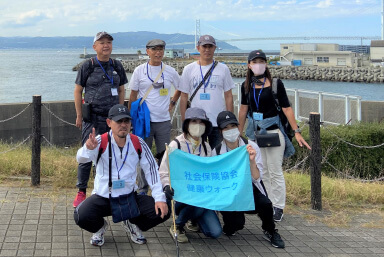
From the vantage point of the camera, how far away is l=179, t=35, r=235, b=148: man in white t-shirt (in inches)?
238

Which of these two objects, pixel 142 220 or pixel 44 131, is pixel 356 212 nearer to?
pixel 142 220

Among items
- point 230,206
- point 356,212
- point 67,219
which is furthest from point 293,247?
point 67,219

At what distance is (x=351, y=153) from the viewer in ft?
35.6

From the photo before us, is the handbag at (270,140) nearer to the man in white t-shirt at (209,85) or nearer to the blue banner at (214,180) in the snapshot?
the man in white t-shirt at (209,85)

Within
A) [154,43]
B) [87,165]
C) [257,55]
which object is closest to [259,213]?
[257,55]

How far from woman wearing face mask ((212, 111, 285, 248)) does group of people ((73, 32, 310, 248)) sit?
0.03ft

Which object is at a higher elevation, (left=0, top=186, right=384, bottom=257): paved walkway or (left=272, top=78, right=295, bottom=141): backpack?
(left=272, top=78, right=295, bottom=141): backpack

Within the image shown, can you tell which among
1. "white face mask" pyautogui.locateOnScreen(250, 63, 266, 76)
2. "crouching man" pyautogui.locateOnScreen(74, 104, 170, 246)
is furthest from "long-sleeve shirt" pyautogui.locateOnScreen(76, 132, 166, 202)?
"white face mask" pyautogui.locateOnScreen(250, 63, 266, 76)

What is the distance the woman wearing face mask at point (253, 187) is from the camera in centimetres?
523

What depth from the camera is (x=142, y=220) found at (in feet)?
16.4

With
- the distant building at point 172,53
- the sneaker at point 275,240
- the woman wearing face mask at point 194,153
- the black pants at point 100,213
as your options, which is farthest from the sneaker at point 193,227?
the distant building at point 172,53

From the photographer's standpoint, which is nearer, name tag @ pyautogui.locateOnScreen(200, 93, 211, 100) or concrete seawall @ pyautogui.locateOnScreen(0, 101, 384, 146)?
name tag @ pyautogui.locateOnScreen(200, 93, 211, 100)

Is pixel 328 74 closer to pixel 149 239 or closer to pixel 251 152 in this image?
pixel 251 152

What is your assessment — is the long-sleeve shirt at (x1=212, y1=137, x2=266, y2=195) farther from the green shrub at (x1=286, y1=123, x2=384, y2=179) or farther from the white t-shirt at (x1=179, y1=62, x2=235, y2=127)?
the green shrub at (x1=286, y1=123, x2=384, y2=179)
